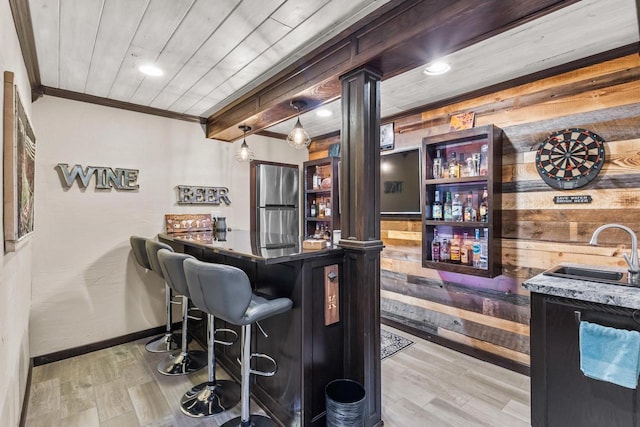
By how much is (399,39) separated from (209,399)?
2.58 meters

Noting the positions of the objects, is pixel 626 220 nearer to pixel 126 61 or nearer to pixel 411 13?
pixel 411 13

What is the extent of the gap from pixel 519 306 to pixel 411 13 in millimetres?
2454

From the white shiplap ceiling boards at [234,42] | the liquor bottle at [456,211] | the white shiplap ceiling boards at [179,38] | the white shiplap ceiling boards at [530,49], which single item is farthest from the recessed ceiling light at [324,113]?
the liquor bottle at [456,211]

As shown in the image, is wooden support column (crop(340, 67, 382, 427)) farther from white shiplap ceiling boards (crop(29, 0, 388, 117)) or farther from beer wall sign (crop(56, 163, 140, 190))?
beer wall sign (crop(56, 163, 140, 190))

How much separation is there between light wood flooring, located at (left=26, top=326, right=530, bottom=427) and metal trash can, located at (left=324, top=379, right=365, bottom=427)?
1.20 feet

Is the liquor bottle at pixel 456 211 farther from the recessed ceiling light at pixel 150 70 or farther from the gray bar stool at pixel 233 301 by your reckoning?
the recessed ceiling light at pixel 150 70

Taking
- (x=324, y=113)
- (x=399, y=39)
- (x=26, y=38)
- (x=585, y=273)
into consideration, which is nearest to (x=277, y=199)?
(x=324, y=113)

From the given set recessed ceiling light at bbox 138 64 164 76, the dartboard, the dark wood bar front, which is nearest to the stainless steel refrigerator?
recessed ceiling light at bbox 138 64 164 76

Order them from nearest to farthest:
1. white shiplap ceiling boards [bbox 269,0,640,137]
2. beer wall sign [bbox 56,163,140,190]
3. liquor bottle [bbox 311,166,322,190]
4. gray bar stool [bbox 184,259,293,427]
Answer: gray bar stool [bbox 184,259,293,427] < white shiplap ceiling boards [bbox 269,0,640,137] < beer wall sign [bbox 56,163,140,190] < liquor bottle [bbox 311,166,322,190]

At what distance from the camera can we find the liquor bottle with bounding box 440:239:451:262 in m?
3.06

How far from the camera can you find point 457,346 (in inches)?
121

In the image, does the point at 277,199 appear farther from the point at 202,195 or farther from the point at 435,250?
the point at 435,250

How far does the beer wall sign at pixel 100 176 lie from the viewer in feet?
9.61

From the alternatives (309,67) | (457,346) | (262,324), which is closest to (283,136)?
(309,67)
